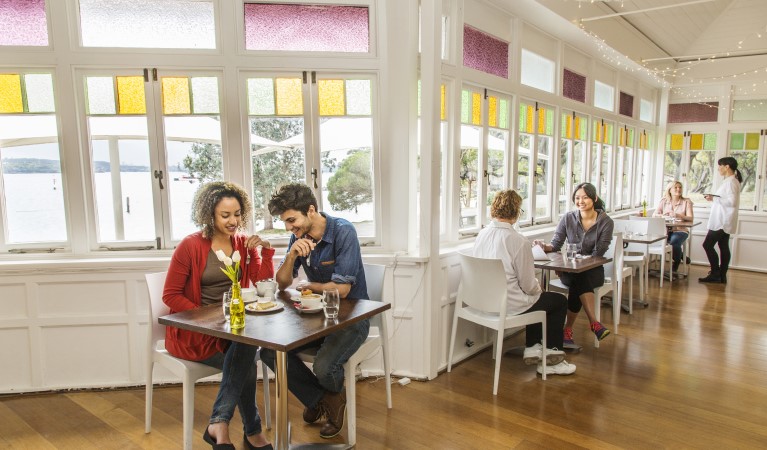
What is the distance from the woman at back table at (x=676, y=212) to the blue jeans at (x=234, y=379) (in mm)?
6208

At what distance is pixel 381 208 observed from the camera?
3506 millimetres

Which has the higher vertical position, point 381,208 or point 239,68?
point 239,68

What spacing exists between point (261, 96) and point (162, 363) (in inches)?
72.6

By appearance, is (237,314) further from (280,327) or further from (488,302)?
(488,302)

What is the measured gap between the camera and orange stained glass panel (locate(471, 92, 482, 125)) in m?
4.18

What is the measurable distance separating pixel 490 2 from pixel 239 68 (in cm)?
230

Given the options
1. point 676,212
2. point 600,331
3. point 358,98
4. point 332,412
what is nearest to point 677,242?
point 676,212

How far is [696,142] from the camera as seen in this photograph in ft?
25.7

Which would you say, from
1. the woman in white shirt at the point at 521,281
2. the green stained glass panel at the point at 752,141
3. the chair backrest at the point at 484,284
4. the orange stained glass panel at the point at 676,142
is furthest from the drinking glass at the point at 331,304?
the orange stained glass panel at the point at 676,142

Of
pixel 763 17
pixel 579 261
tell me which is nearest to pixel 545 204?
pixel 579 261

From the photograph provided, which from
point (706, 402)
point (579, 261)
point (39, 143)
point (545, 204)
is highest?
point (39, 143)

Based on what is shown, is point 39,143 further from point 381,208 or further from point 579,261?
point 579,261

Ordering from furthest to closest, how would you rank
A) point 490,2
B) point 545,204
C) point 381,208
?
1. point 545,204
2. point 490,2
3. point 381,208

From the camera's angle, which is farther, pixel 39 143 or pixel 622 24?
pixel 622 24
